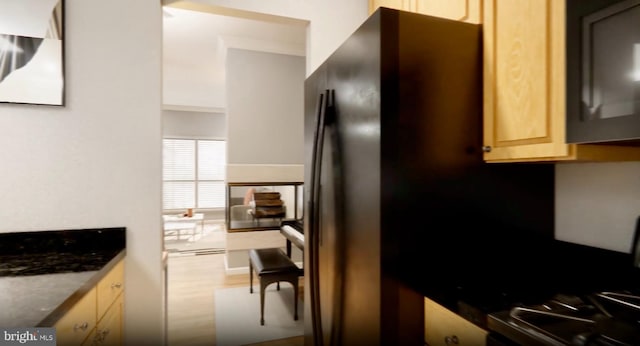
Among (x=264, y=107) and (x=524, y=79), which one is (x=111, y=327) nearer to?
(x=524, y=79)

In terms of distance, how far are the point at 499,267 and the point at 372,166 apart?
2.21ft

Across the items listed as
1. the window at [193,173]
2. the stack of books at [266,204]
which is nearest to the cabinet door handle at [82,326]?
the stack of books at [266,204]

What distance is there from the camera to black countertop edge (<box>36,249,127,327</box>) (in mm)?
882

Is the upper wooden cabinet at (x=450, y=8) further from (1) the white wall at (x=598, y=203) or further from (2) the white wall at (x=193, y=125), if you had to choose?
(2) the white wall at (x=193, y=125)

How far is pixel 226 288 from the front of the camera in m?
3.41

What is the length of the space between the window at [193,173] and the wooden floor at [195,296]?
9.55 ft

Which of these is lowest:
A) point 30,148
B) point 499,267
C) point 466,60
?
point 499,267

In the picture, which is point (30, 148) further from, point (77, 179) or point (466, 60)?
point (466, 60)

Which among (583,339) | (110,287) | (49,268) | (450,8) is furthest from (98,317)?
(450,8)

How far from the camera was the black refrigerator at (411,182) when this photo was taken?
3.48 feet

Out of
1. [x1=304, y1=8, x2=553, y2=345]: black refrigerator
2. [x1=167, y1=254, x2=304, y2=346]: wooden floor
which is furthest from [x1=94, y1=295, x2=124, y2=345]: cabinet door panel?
[x1=304, y1=8, x2=553, y2=345]: black refrigerator

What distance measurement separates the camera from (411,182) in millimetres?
1089

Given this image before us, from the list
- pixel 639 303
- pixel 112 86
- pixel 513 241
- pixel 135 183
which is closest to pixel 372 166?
pixel 513 241

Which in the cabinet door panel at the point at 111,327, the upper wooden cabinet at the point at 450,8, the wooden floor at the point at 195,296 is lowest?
the wooden floor at the point at 195,296
